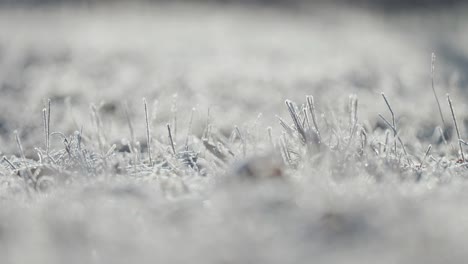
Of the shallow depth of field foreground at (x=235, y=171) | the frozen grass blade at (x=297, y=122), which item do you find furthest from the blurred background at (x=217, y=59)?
the frozen grass blade at (x=297, y=122)

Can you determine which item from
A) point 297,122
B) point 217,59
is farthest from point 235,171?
point 217,59

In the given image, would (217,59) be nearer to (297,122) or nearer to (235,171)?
(297,122)

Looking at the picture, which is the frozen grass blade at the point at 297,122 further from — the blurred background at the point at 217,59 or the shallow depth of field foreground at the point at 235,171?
the blurred background at the point at 217,59

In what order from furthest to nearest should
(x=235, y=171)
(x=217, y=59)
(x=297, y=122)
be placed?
(x=217, y=59) → (x=297, y=122) → (x=235, y=171)

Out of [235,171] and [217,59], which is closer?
[235,171]

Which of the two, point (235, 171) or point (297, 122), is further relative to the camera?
point (297, 122)

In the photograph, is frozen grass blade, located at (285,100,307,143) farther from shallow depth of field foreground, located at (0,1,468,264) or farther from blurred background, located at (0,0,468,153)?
blurred background, located at (0,0,468,153)

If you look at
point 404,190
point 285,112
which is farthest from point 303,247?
point 285,112

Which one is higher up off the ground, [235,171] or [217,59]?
[235,171]

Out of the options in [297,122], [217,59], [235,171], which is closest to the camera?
[235,171]
